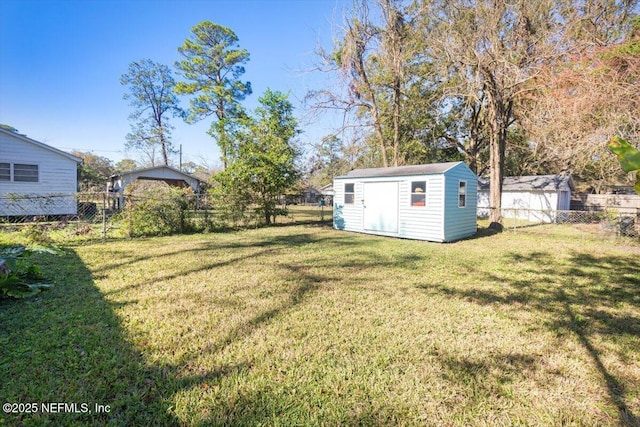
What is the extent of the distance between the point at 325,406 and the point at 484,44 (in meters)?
13.6

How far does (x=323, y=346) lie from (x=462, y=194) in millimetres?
9245

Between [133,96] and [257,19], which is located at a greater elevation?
[133,96]

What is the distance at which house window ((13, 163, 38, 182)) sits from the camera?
41.1 ft

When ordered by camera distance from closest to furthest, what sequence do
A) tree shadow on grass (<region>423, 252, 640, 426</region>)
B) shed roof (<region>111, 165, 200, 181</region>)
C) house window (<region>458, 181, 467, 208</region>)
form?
tree shadow on grass (<region>423, 252, 640, 426</region>) → house window (<region>458, 181, 467, 208</region>) → shed roof (<region>111, 165, 200, 181</region>)

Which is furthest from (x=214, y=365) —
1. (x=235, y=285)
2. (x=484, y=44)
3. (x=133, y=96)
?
(x=133, y=96)

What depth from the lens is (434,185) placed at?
362 inches

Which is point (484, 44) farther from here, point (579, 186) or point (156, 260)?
point (579, 186)

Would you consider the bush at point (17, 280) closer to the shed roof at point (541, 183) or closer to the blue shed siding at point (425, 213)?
the blue shed siding at point (425, 213)

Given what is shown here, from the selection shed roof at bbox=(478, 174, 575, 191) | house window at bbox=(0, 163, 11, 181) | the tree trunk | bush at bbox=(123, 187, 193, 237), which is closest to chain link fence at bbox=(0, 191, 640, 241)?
bush at bbox=(123, 187, 193, 237)

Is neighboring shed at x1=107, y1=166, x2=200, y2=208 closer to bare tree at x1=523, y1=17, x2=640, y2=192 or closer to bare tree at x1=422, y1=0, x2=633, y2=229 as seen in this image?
bare tree at x1=422, y1=0, x2=633, y2=229

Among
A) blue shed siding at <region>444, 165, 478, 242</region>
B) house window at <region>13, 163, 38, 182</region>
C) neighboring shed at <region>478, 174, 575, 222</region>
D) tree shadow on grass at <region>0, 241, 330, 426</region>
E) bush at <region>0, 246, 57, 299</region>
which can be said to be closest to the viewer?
tree shadow on grass at <region>0, 241, 330, 426</region>

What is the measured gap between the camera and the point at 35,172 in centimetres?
1302

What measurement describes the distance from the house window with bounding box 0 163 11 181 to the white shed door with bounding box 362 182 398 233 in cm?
1522

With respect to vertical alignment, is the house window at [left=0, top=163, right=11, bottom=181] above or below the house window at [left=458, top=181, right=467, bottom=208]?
above
